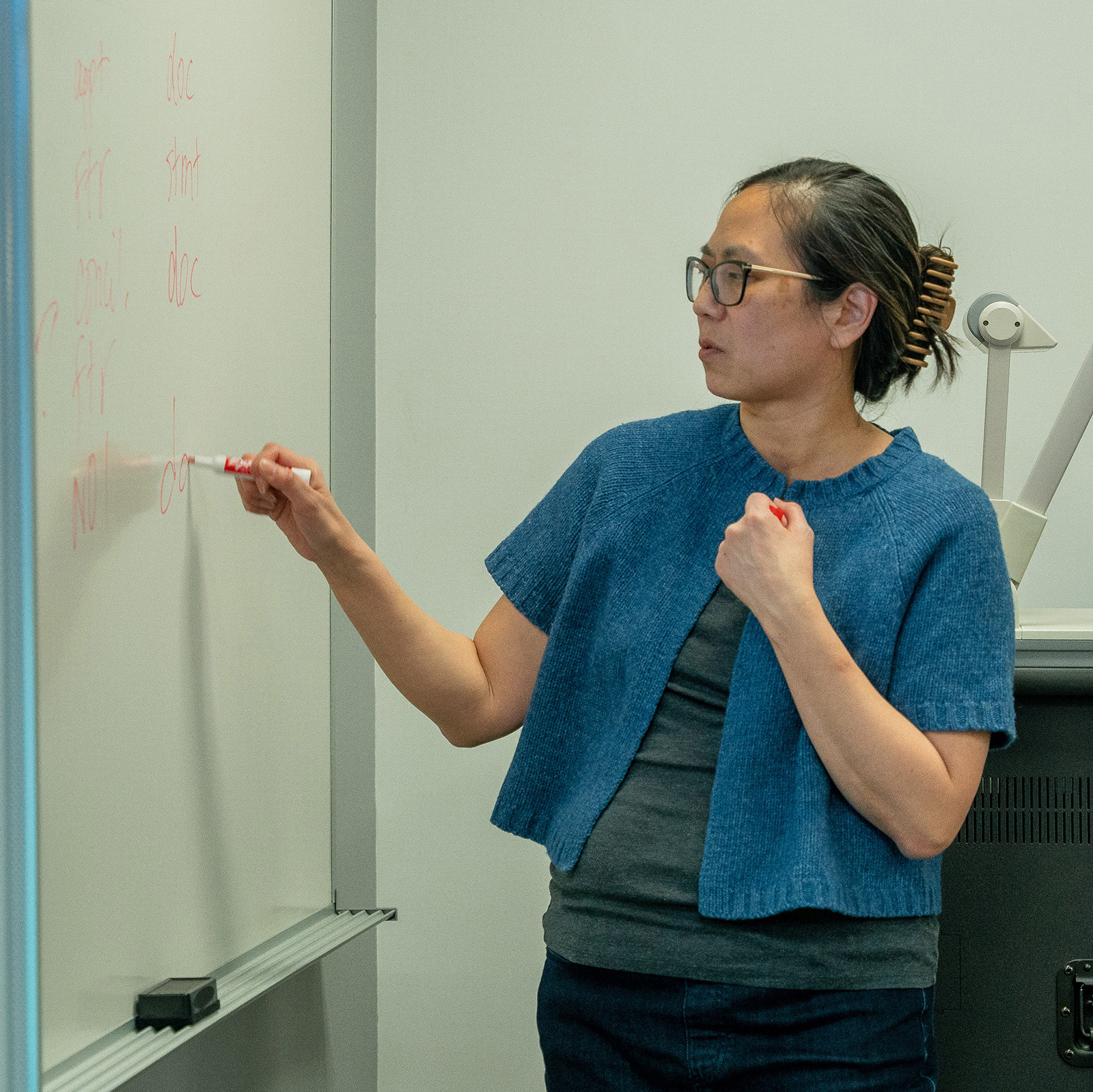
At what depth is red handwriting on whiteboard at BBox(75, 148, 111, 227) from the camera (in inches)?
36.5

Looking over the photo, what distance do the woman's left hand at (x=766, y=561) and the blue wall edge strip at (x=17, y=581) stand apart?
0.59m

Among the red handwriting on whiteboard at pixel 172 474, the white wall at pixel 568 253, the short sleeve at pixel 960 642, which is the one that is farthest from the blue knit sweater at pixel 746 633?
the white wall at pixel 568 253

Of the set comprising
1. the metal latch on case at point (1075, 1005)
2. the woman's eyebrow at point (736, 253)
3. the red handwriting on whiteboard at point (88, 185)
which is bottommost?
the metal latch on case at point (1075, 1005)

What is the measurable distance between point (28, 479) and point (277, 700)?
89 cm

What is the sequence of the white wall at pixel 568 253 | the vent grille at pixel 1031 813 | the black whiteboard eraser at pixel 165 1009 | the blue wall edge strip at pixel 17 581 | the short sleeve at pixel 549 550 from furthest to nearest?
the white wall at pixel 568 253
the vent grille at pixel 1031 813
the short sleeve at pixel 549 550
the black whiteboard eraser at pixel 165 1009
the blue wall edge strip at pixel 17 581

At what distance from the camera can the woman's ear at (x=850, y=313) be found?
1.06 metres

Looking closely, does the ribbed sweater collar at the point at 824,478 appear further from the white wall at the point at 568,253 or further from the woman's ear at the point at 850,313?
the white wall at the point at 568,253

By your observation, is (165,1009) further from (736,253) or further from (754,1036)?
(736,253)

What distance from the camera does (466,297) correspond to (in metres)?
1.85

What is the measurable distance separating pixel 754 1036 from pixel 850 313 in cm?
58

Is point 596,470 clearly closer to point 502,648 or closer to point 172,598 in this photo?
point 502,648

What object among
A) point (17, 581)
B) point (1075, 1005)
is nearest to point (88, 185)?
point (17, 581)

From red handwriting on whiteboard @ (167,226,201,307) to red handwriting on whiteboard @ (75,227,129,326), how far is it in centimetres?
8

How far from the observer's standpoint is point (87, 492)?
95 centimetres
